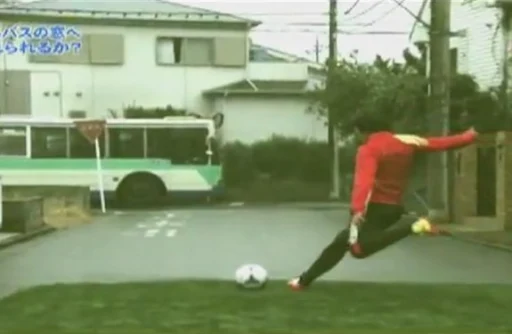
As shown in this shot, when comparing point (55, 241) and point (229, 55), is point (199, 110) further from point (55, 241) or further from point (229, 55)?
point (55, 241)

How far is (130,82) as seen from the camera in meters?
54.3

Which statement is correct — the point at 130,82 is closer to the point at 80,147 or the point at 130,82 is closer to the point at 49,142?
the point at 80,147

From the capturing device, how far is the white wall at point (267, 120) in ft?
180

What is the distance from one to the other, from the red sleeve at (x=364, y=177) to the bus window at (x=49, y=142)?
3116 centimetres

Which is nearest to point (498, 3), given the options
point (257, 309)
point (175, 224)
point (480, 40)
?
point (480, 40)

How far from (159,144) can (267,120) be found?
13.5 metres

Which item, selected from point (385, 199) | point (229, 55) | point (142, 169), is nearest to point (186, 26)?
point (229, 55)

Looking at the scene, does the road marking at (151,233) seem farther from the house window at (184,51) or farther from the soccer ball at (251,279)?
the house window at (184,51)

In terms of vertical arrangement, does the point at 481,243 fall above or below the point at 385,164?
below

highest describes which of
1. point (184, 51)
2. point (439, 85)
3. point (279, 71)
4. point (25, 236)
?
point (184, 51)

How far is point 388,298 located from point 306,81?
46021mm

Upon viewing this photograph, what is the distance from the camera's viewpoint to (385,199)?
12.1m

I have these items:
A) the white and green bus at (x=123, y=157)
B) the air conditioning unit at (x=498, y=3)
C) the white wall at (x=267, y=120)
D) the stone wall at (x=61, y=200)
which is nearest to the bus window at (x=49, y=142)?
the white and green bus at (x=123, y=157)

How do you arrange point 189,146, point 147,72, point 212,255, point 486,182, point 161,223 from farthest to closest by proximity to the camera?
point 147,72 < point 189,146 < point 161,223 < point 486,182 < point 212,255
